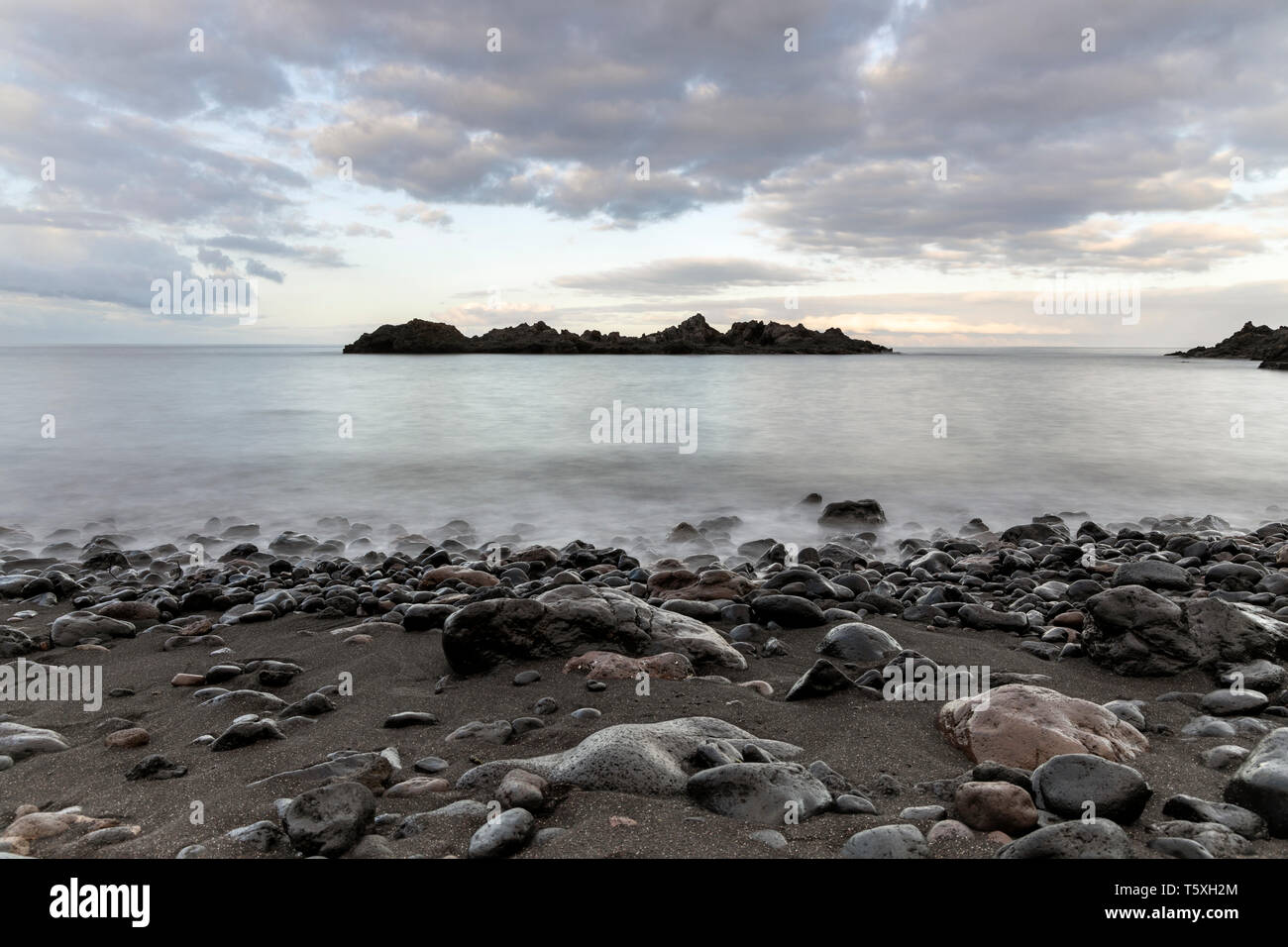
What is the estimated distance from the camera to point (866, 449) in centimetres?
1764

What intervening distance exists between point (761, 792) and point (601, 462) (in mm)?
13153

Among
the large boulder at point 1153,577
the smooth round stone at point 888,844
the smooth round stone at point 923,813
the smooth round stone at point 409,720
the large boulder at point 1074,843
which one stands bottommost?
the smooth round stone at point 409,720

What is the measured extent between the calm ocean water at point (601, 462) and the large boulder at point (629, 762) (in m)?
6.75

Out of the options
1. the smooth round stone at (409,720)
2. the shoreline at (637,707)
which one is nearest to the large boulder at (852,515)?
the shoreline at (637,707)

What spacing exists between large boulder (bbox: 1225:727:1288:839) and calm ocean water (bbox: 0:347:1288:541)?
287 inches

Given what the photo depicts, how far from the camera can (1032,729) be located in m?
3.15

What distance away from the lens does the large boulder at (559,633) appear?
175 inches

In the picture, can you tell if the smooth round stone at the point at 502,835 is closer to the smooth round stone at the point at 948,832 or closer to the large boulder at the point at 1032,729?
the smooth round stone at the point at 948,832

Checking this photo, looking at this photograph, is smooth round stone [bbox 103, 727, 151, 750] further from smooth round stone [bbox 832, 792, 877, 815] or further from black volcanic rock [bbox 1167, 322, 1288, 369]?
black volcanic rock [bbox 1167, 322, 1288, 369]

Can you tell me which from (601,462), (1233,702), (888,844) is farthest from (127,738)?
(601,462)

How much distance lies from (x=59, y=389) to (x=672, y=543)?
118ft

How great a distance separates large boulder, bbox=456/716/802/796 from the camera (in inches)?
113
